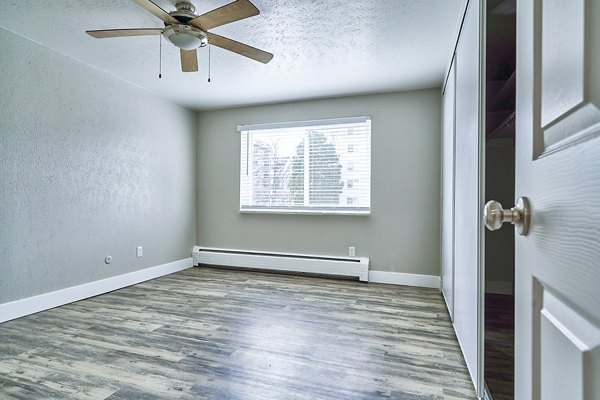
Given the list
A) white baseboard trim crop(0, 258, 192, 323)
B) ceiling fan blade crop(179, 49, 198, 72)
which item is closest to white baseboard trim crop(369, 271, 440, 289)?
white baseboard trim crop(0, 258, 192, 323)

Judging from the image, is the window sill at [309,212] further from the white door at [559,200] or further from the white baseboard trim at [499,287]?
the white door at [559,200]

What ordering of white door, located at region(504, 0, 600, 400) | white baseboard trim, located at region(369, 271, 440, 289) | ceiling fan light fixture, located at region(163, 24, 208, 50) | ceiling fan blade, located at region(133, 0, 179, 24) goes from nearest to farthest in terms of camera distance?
white door, located at region(504, 0, 600, 400) → ceiling fan blade, located at region(133, 0, 179, 24) → ceiling fan light fixture, located at region(163, 24, 208, 50) → white baseboard trim, located at region(369, 271, 440, 289)

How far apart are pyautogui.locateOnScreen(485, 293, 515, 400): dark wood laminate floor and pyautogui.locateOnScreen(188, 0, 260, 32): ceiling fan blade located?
7.98 feet

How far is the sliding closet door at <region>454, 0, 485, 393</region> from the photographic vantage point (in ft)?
5.14

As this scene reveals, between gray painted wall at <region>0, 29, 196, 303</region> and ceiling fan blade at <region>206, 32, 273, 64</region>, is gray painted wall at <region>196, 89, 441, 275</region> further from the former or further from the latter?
ceiling fan blade at <region>206, 32, 273, 64</region>

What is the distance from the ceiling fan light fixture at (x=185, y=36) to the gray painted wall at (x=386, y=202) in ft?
7.06

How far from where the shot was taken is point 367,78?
11.3 feet

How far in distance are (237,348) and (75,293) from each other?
2.00 m

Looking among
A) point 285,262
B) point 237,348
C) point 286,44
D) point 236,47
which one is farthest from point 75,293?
point 286,44

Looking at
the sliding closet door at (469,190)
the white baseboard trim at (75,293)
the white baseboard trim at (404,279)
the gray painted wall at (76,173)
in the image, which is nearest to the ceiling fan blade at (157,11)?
the gray painted wall at (76,173)

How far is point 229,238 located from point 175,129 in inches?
66.9

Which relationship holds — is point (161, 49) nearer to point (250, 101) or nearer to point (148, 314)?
point (250, 101)

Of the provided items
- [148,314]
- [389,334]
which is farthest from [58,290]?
[389,334]

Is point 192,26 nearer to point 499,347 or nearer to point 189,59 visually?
point 189,59
